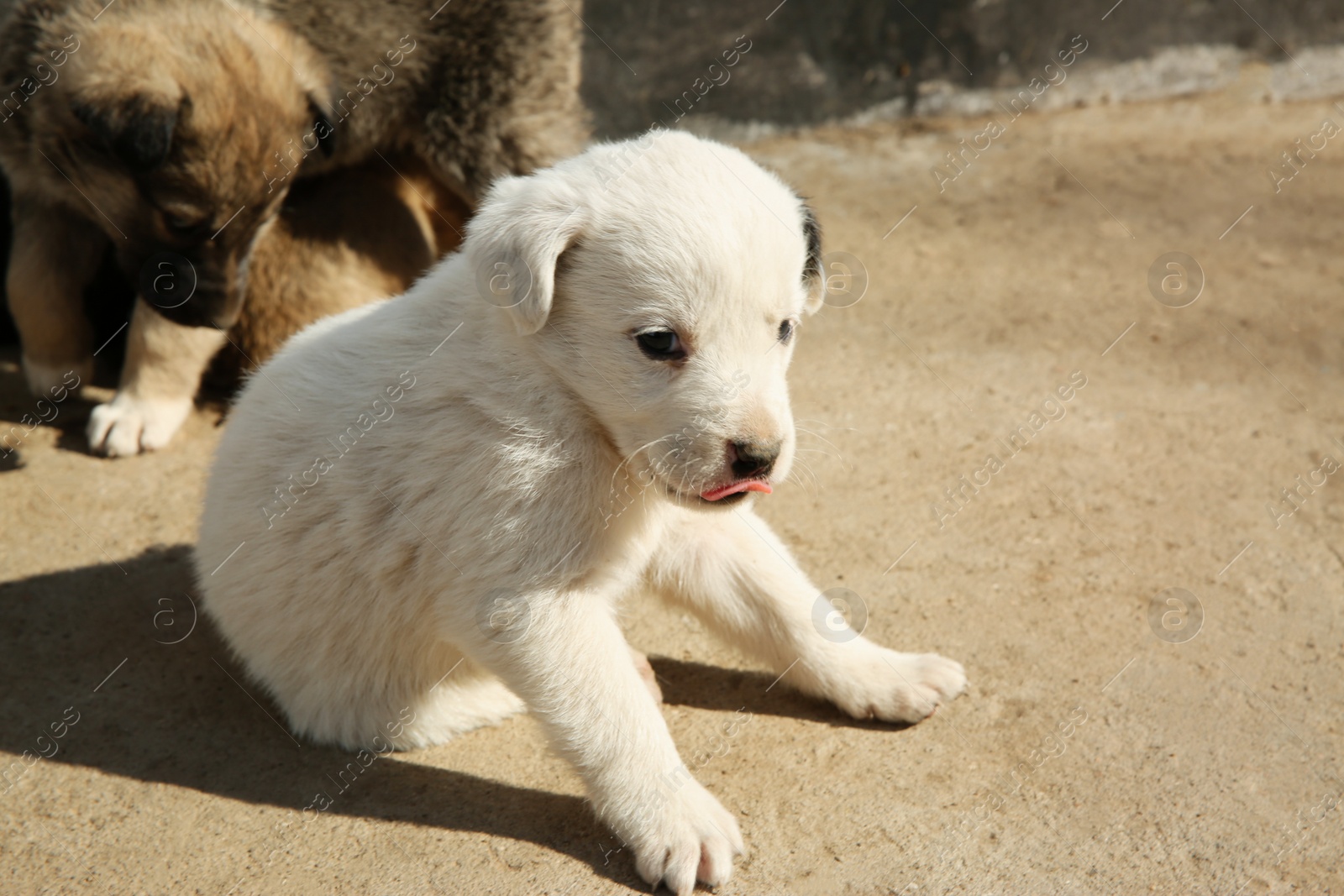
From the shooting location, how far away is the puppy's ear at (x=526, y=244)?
9.40 feet

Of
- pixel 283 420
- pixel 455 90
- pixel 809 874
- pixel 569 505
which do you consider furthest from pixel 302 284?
pixel 809 874

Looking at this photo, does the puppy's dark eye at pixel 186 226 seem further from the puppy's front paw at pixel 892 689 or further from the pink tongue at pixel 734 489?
the puppy's front paw at pixel 892 689

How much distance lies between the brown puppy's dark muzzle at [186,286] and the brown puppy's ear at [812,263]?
2.80m

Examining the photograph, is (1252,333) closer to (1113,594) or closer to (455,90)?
(1113,594)

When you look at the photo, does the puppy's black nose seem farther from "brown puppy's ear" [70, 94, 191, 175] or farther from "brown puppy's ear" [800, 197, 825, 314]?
"brown puppy's ear" [70, 94, 191, 175]

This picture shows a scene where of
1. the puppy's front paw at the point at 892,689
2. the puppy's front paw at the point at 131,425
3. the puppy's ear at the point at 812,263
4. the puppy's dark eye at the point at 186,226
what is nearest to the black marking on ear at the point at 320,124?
the puppy's dark eye at the point at 186,226

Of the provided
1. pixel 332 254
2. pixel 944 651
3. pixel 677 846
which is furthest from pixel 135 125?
pixel 944 651

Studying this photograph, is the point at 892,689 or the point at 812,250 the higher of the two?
the point at 812,250

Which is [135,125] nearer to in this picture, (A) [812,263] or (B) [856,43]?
(A) [812,263]

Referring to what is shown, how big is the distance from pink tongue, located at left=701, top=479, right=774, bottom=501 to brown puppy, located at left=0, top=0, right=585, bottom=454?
287cm

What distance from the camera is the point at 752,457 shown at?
2.82 m

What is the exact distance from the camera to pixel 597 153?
10.3ft

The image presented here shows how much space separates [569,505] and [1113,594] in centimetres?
222

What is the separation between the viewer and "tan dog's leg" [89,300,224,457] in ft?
16.8
